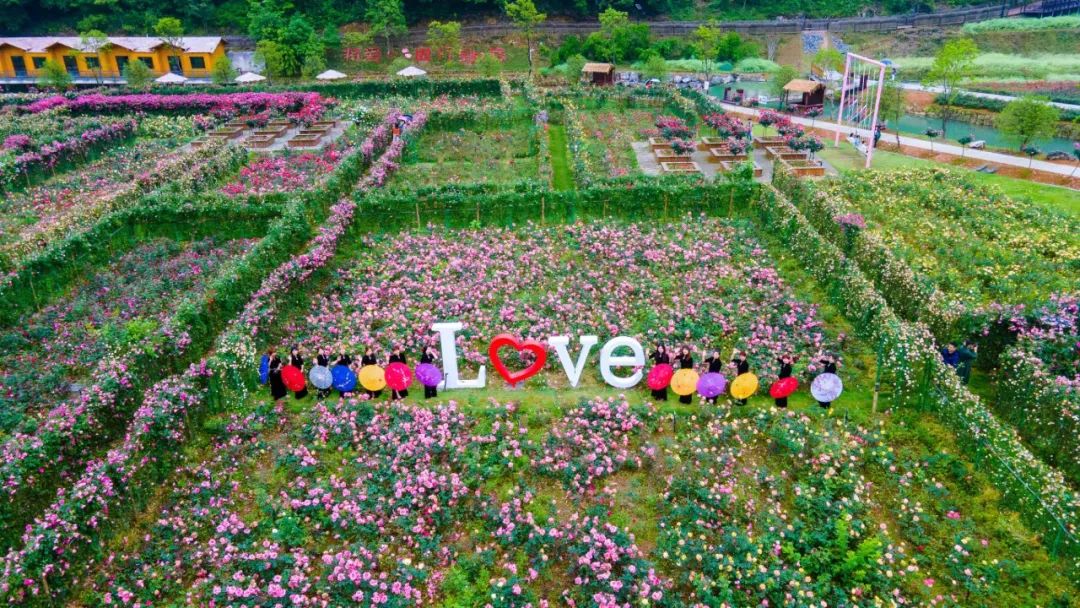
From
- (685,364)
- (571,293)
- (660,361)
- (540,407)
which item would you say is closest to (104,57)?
(571,293)

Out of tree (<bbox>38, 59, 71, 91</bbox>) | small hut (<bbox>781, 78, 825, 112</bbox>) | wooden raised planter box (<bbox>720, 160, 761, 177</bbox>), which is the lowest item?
wooden raised planter box (<bbox>720, 160, 761, 177</bbox>)

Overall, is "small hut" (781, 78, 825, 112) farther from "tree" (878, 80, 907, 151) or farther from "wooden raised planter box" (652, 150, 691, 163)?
"wooden raised planter box" (652, 150, 691, 163)

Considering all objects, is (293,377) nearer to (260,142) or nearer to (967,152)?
(260,142)

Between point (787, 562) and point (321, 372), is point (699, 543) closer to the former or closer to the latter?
point (787, 562)

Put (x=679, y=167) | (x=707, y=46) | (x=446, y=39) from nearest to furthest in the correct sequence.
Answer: (x=679, y=167), (x=707, y=46), (x=446, y=39)

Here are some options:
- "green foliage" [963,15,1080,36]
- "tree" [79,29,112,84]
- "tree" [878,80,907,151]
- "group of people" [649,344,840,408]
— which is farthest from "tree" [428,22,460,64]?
"group of people" [649,344,840,408]

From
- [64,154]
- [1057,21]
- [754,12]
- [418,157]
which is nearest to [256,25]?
[64,154]

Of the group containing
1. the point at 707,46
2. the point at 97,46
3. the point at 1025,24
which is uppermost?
the point at 97,46
